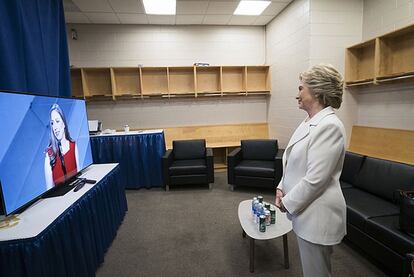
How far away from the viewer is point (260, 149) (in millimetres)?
3818

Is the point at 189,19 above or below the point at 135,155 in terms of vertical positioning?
above

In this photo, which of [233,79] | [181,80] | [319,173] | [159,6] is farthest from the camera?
[233,79]

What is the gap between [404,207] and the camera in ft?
5.14

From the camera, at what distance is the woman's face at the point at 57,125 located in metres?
1.76

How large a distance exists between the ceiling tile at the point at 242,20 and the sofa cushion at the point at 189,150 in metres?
2.38

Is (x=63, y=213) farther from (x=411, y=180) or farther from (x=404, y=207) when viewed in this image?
(x=411, y=180)

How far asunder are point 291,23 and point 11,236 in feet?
13.6

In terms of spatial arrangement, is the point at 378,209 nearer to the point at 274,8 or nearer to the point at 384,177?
the point at 384,177

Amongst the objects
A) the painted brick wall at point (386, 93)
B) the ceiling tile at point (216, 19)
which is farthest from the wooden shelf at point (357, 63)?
the ceiling tile at point (216, 19)

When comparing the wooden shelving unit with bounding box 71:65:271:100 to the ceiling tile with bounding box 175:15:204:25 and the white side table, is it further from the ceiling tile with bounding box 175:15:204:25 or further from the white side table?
the white side table

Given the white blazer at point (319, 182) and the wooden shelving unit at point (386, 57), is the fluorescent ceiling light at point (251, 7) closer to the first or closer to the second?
the wooden shelving unit at point (386, 57)

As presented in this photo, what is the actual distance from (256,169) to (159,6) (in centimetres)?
→ 302

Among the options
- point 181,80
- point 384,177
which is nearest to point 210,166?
point 181,80

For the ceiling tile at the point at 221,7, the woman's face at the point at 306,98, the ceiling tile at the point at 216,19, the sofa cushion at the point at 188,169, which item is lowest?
the sofa cushion at the point at 188,169
